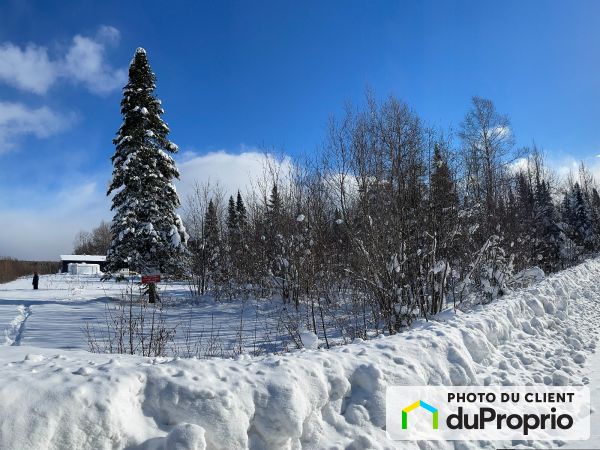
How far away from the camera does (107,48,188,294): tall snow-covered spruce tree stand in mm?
19781

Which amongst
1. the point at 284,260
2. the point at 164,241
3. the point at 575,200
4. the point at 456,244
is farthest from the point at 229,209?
the point at 575,200

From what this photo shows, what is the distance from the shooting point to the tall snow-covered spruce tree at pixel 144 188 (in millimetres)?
19781

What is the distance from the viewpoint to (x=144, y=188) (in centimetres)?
2028

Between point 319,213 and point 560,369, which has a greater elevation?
point 319,213

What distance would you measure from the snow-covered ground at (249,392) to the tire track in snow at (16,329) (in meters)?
8.36

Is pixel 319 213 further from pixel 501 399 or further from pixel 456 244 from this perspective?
pixel 501 399

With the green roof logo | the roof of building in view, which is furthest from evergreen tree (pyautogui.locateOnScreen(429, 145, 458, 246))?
the roof of building

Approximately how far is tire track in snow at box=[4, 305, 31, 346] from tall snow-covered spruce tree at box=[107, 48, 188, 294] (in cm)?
428

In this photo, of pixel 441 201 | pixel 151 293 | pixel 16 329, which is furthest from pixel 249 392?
pixel 151 293

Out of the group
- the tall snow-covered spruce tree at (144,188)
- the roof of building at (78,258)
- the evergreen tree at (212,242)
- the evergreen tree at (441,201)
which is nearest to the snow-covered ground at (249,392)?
the evergreen tree at (441,201)

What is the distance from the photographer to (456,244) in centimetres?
1167

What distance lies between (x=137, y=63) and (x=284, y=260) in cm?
1331

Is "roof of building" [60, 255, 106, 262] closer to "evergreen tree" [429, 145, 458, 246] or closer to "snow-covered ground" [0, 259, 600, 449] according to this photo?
"evergreen tree" [429, 145, 458, 246]

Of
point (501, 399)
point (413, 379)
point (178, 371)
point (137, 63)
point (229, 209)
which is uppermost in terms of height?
point (137, 63)
